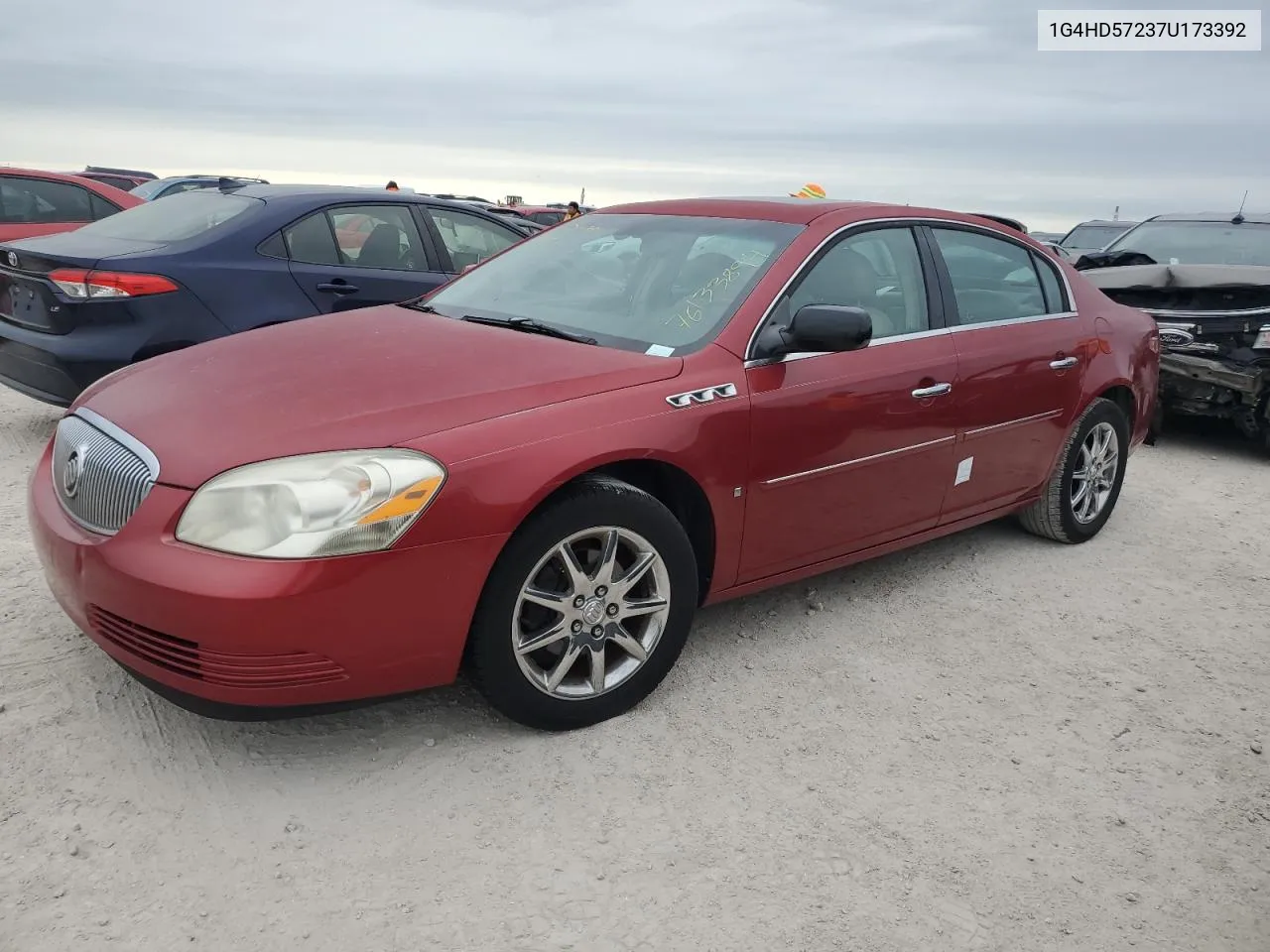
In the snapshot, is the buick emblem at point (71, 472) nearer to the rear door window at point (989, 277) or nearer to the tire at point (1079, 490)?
the rear door window at point (989, 277)

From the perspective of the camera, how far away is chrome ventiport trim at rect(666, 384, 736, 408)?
307 cm

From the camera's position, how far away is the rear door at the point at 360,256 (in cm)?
567

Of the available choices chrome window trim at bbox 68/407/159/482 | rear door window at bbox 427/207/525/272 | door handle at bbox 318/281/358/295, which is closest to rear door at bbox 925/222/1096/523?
chrome window trim at bbox 68/407/159/482

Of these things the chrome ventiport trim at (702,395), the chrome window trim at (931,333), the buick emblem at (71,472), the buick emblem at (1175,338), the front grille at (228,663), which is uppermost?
the chrome window trim at (931,333)

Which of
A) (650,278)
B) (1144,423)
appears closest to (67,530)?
(650,278)

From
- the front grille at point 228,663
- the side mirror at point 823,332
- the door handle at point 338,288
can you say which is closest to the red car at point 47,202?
the door handle at point 338,288

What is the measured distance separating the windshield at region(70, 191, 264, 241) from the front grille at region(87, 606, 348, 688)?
3.59 meters

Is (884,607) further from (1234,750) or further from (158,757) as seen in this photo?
(158,757)

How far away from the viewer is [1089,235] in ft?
51.0

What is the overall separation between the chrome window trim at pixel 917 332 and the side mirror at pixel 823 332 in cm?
5

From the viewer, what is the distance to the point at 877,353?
369 cm

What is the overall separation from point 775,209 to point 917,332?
2.32ft

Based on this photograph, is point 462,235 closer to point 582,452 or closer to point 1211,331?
point 582,452

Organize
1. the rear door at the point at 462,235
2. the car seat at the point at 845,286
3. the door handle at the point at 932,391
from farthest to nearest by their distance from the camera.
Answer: the rear door at the point at 462,235 < the door handle at the point at 932,391 < the car seat at the point at 845,286
